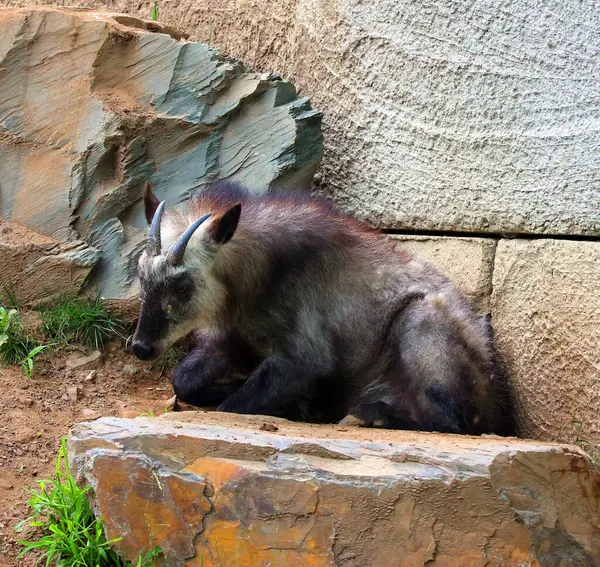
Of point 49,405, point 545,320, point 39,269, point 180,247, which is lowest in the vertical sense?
point 49,405

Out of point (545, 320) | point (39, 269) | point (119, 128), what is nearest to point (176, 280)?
point (39, 269)

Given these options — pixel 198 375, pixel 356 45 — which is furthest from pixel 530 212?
pixel 198 375

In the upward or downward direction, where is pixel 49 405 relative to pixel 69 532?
downward

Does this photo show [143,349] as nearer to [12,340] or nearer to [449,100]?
[12,340]

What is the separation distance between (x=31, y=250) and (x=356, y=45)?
2555 mm

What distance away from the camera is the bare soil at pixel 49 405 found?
3945mm

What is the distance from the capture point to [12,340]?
521 cm

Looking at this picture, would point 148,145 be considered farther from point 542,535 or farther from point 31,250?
point 542,535

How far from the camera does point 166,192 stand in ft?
19.1

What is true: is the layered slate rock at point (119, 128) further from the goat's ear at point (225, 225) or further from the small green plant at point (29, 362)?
the goat's ear at point (225, 225)

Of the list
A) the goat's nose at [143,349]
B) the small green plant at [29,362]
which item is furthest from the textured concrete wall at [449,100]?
the small green plant at [29,362]

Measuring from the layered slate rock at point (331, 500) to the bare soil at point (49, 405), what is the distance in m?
0.62

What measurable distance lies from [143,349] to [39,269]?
1.44m

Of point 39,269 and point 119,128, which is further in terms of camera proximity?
point 119,128
